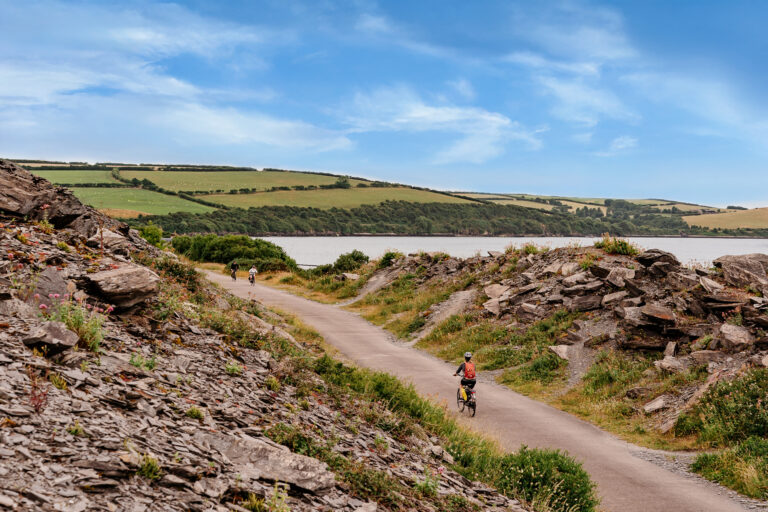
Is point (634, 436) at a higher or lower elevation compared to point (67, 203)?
lower

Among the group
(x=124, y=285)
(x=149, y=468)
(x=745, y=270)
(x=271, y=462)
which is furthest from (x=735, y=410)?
(x=124, y=285)

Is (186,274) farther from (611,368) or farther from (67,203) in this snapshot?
(611,368)

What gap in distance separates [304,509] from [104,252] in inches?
380

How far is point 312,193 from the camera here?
498 feet

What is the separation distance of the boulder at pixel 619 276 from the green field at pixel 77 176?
398 feet

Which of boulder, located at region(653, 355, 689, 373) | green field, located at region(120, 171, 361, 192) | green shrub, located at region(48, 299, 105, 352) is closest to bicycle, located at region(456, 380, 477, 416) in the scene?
boulder, located at region(653, 355, 689, 373)

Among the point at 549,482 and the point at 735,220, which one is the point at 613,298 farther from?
the point at 735,220

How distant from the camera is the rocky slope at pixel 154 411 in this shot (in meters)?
5.50

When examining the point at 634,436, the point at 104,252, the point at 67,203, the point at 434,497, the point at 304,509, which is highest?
the point at 67,203

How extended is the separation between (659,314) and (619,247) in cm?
814

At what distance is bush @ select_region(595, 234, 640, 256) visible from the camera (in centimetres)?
2684

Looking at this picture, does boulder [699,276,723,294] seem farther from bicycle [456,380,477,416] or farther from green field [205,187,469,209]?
green field [205,187,469,209]

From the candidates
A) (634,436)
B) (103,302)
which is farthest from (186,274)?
(634,436)

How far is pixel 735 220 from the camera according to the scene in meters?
146
